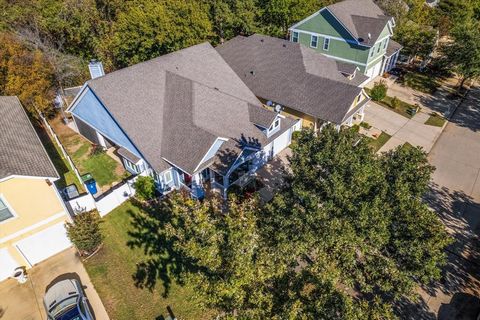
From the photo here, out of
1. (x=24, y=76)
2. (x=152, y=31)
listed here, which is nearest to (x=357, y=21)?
(x=152, y=31)

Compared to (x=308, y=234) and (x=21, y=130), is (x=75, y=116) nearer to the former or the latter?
(x=21, y=130)

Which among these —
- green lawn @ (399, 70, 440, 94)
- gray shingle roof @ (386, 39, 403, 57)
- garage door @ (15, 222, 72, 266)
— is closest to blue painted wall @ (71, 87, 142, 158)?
garage door @ (15, 222, 72, 266)

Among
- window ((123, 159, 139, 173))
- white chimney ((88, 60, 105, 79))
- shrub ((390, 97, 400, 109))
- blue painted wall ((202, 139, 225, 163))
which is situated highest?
white chimney ((88, 60, 105, 79))

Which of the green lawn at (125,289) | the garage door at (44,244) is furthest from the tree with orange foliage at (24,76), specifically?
the green lawn at (125,289)

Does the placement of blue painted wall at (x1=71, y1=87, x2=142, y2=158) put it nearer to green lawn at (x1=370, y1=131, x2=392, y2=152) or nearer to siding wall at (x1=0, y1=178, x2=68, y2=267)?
siding wall at (x1=0, y1=178, x2=68, y2=267)

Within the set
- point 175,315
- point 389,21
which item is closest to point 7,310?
point 175,315

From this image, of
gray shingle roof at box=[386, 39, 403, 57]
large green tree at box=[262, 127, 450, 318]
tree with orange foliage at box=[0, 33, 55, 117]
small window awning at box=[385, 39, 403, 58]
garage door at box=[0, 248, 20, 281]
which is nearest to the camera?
large green tree at box=[262, 127, 450, 318]

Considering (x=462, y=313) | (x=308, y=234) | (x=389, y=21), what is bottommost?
(x=462, y=313)
